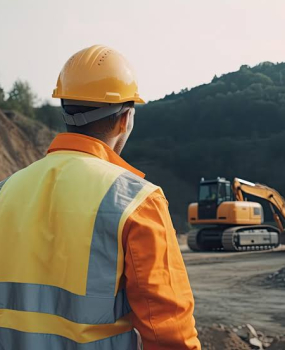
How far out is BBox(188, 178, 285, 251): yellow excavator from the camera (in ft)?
65.5

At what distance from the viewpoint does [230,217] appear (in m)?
19.8

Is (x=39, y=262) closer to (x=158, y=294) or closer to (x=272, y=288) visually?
(x=158, y=294)

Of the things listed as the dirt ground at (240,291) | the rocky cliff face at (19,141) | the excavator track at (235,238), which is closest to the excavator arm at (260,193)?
the excavator track at (235,238)

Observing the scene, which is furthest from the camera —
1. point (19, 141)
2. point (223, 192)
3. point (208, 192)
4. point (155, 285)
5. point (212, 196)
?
point (19, 141)

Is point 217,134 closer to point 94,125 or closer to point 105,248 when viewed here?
point 94,125

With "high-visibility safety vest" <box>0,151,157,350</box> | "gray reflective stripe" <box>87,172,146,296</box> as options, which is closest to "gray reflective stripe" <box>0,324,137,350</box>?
"high-visibility safety vest" <box>0,151,157,350</box>

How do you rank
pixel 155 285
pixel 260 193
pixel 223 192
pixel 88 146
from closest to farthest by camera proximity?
pixel 155 285 → pixel 88 146 → pixel 223 192 → pixel 260 193

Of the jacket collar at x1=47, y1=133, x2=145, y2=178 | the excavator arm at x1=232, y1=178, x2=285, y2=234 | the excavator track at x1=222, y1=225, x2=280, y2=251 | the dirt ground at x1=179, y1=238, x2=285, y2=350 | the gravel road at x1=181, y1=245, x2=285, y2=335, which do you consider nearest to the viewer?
the jacket collar at x1=47, y1=133, x2=145, y2=178

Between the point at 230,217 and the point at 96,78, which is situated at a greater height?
the point at 96,78

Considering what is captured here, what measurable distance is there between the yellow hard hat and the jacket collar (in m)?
A: 0.13

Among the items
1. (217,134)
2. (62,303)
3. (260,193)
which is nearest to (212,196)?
(260,193)

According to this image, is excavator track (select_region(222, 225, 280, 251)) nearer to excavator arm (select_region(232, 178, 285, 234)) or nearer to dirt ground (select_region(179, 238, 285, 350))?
excavator arm (select_region(232, 178, 285, 234))

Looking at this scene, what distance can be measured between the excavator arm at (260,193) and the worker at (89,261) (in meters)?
19.0

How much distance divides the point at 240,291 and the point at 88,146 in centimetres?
997
